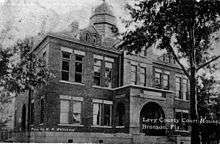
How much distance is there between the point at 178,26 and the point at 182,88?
1476 cm

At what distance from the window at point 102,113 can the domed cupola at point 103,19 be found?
243 inches

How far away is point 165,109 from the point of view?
23.2 m

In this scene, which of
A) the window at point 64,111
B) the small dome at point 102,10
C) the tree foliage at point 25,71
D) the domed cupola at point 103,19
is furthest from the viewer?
the small dome at point 102,10

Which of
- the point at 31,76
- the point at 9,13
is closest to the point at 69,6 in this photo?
the point at 9,13

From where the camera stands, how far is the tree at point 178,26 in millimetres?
13812

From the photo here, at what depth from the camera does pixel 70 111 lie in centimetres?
2039

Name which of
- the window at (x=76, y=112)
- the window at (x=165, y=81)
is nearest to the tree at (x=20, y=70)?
the window at (x=76, y=112)

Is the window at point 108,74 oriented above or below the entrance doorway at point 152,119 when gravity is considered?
above

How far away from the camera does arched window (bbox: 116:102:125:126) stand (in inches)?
898

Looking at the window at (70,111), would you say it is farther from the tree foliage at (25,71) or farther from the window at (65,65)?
the tree foliage at (25,71)

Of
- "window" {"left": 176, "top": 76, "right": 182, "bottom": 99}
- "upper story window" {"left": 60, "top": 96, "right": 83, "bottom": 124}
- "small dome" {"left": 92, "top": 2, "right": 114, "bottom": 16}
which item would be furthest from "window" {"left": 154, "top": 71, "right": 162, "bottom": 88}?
"upper story window" {"left": 60, "top": 96, "right": 83, "bottom": 124}

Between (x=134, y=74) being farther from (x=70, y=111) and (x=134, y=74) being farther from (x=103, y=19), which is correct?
(x=70, y=111)

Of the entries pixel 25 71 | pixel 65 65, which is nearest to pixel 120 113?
pixel 65 65

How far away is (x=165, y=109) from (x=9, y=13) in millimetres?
13962
